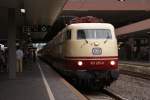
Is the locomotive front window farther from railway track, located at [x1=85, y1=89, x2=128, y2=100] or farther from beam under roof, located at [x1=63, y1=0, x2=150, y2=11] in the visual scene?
beam under roof, located at [x1=63, y1=0, x2=150, y2=11]

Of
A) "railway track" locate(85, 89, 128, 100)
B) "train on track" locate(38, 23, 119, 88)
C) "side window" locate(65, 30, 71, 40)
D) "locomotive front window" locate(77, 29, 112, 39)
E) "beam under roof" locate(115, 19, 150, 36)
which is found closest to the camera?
"railway track" locate(85, 89, 128, 100)

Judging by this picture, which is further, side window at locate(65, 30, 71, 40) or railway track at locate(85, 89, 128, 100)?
side window at locate(65, 30, 71, 40)

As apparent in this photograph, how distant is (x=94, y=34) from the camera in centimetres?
2020

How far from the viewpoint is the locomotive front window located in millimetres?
20125

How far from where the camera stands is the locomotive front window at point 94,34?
2012cm

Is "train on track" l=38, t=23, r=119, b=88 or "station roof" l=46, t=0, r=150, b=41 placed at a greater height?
"station roof" l=46, t=0, r=150, b=41

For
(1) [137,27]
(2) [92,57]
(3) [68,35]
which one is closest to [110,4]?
(1) [137,27]

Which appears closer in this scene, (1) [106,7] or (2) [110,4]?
(1) [106,7]

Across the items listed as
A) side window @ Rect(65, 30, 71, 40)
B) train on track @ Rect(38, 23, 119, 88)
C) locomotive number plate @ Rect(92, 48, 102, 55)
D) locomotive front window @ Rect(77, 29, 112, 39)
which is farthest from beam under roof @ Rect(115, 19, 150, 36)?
locomotive number plate @ Rect(92, 48, 102, 55)

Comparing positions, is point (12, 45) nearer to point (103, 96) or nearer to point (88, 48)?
point (88, 48)

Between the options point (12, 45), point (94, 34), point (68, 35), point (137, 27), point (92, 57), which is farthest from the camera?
A: point (137, 27)

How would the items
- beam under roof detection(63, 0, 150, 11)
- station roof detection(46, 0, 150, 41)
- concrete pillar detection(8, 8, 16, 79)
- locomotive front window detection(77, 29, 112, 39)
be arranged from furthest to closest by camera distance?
beam under roof detection(63, 0, 150, 11) < station roof detection(46, 0, 150, 41) < concrete pillar detection(8, 8, 16, 79) < locomotive front window detection(77, 29, 112, 39)

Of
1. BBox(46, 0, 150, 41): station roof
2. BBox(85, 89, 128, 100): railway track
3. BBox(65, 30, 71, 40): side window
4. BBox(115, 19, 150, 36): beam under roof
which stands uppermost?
BBox(46, 0, 150, 41): station roof

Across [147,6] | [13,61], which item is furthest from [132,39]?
[13,61]
